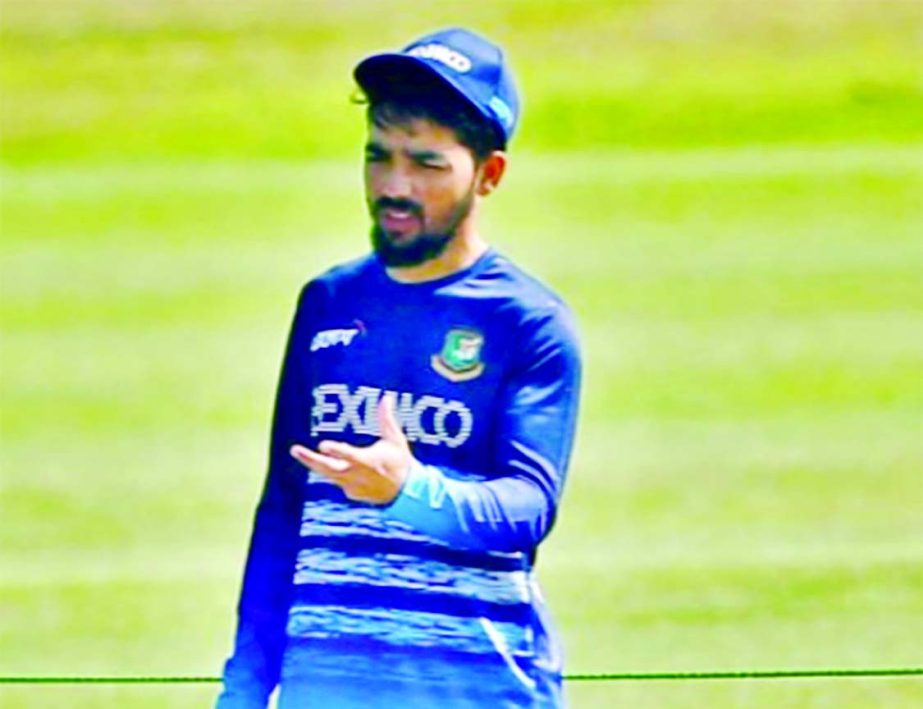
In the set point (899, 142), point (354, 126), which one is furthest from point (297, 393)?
point (899, 142)

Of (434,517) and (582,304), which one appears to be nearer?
(434,517)

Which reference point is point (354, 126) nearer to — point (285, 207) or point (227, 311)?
point (285, 207)

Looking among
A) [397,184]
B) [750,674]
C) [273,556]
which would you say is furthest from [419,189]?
[750,674]

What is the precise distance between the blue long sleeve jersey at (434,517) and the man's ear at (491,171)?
0.37 feet

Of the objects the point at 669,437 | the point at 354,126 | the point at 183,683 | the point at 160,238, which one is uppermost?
the point at 354,126

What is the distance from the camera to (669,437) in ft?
9.01

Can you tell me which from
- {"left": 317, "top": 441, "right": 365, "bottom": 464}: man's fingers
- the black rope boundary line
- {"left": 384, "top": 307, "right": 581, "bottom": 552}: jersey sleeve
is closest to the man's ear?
{"left": 384, "top": 307, "right": 581, "bottom": 552}: jersey sleeve

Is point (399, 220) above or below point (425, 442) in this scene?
above

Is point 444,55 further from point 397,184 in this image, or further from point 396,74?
point 397,184

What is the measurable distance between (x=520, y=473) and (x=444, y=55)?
2.02 feet

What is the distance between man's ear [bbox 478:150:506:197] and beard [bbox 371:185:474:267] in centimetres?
3

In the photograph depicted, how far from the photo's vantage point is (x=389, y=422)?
251cm

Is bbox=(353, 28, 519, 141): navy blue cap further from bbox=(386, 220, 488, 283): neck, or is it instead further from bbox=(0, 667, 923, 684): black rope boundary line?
bbox=(0, 667, 923, 684): black rope boundary line

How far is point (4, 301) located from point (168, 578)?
1.63 feet
